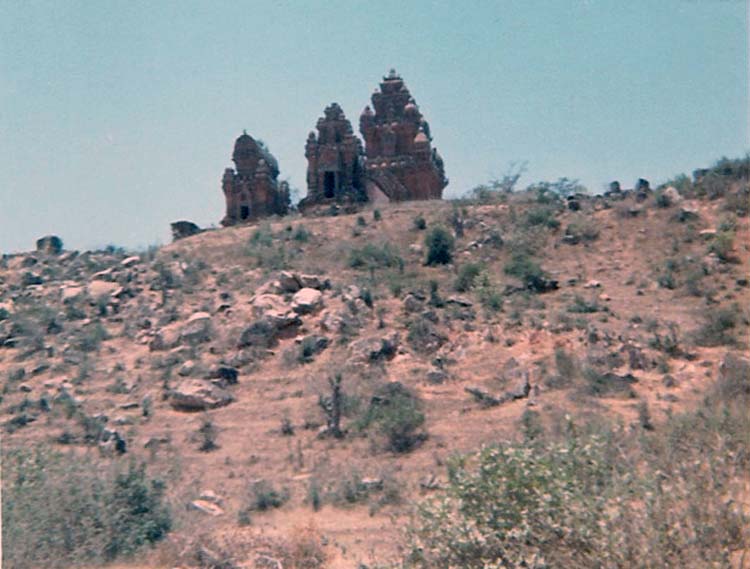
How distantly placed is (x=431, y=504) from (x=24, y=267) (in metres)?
33.0

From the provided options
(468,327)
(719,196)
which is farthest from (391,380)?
(719,196)

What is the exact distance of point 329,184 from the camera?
43.6 meters

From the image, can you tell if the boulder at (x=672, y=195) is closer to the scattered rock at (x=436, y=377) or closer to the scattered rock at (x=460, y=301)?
the scattered rock at (x=460, y=301)

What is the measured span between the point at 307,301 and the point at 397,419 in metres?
9.25

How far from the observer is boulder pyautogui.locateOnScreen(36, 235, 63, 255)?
42000 millimetres

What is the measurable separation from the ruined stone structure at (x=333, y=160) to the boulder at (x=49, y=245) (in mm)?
11073

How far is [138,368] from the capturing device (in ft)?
78.4

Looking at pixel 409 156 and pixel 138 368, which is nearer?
pixel 138 368

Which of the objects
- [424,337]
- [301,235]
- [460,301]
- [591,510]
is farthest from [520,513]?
[301,235]

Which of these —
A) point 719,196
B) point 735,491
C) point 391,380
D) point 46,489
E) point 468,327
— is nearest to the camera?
point 735,491

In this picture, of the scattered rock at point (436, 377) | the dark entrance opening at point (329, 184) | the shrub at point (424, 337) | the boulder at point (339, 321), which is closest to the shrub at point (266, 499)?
the scattered rock at point (436, 377)

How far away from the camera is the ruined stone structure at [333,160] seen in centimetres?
4322

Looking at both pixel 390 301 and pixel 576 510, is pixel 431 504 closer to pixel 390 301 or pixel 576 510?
pixel 576 510

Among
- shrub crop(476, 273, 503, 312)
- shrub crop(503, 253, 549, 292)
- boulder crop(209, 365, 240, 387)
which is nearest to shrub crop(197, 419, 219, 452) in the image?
boulder crop(209, 365, 240, 387)
